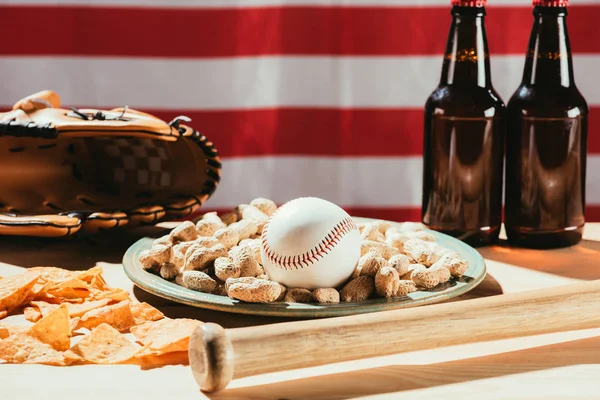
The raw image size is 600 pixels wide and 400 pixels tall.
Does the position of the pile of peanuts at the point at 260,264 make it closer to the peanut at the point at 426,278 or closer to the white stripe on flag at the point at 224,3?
the peanut at the point at 426,278

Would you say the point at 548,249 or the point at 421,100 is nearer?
the point at 548,249

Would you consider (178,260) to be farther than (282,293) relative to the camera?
Yes

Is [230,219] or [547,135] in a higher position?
[547,135]

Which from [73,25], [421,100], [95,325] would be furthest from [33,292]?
[421,100]

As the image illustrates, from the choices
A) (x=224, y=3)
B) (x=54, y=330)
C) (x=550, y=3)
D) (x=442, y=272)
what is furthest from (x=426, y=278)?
(x=224, y=3)

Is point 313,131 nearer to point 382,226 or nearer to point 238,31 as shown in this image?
point 238,31

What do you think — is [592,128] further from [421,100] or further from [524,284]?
[524,284]
